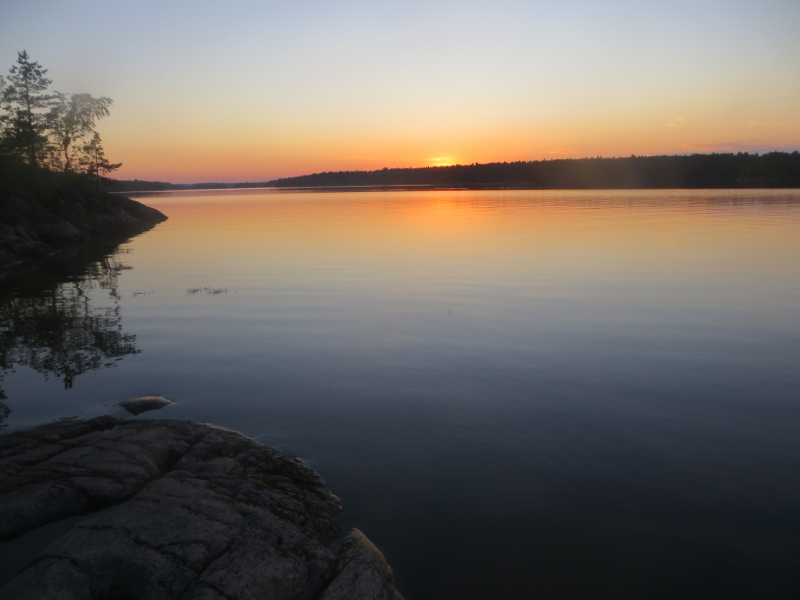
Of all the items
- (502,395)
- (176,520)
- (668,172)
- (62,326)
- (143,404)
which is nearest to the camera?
(176,520)

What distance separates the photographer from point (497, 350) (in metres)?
11.1

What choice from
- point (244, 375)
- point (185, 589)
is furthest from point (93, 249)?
point (185, 589)

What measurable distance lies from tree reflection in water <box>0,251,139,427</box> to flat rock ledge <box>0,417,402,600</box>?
3515 millimetres

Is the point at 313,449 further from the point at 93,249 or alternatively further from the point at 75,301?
the point at 93,249

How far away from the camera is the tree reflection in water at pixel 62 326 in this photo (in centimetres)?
1116

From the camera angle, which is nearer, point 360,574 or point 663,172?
point 360,574

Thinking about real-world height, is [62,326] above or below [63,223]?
below

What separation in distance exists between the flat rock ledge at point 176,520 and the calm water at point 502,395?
2.47 ft

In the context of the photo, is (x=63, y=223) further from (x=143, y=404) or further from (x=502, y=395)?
(x=502, y=395)

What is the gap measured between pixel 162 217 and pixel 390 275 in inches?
2009

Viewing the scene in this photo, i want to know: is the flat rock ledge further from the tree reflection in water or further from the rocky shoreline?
the rocky shoreline

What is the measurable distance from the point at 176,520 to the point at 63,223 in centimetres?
4054

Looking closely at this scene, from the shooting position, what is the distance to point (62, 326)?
14164 mm

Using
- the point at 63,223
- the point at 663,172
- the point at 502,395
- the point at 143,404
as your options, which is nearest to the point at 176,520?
the point at 143,404
